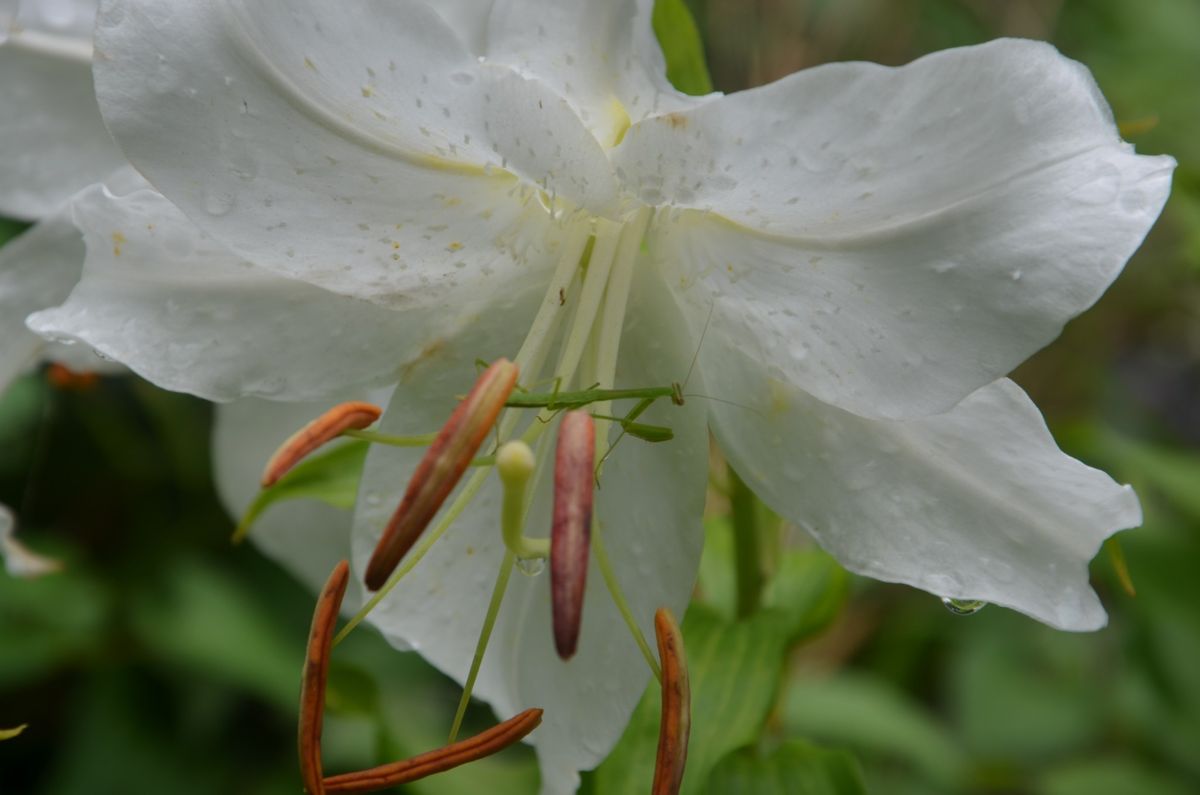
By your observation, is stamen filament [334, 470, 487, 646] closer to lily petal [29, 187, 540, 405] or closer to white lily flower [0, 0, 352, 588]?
lily petal [29, 187, 540, 405]

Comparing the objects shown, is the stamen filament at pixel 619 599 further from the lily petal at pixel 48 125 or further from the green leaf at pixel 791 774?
the lily petal at pixel 48 125

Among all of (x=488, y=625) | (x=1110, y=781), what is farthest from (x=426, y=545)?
(x=1110, y=781)

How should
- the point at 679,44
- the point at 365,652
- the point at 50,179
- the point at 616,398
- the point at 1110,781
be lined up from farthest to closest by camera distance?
the point at 365,652, the point at 1110,781, the point at 50,179, the point at 679,44, the point at 616,398

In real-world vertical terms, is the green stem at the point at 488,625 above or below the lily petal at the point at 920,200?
below

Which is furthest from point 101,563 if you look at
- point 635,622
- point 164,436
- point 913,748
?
point 635,622

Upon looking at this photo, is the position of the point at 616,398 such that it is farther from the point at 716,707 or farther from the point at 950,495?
the point at 716,707

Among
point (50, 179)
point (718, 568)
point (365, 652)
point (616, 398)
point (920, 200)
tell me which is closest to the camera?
point (920, 200)

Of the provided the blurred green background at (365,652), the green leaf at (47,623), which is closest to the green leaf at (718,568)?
the blurred green background at (365,652)
